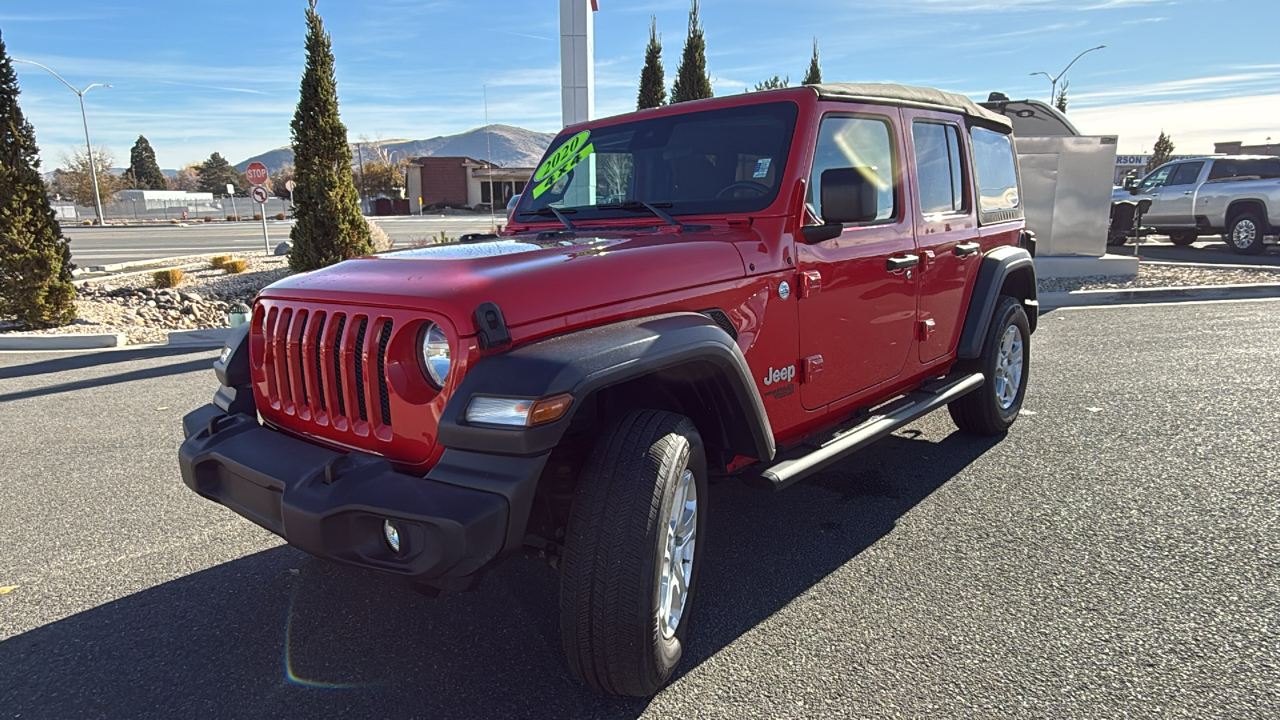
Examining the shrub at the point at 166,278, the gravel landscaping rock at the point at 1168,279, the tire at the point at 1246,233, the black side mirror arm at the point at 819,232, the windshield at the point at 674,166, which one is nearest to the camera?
the black side mirror arm at the point at 819,232

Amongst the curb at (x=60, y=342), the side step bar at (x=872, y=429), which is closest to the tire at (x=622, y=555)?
the side step bar at (x=872, y=429)

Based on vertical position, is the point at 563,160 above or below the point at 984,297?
above

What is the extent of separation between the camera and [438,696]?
2410 mm

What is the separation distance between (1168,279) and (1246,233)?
568 cm

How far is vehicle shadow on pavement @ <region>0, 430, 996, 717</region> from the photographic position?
7.84 feet

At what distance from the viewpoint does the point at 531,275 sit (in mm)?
2301

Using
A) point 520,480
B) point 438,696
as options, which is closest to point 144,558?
point 438,696

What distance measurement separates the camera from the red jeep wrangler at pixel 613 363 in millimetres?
2080

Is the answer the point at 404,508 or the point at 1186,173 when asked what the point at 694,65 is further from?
the point at 404,508

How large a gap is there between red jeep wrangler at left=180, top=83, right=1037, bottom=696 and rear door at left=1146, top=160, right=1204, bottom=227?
16.0m

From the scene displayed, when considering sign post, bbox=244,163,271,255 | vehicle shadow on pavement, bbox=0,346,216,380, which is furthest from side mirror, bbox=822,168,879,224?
sign post, bbox=244,163,271,255

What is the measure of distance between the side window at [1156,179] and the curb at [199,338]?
18.3 m

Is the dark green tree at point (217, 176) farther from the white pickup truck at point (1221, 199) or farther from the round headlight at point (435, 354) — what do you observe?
the round headlight at point (435, 354)

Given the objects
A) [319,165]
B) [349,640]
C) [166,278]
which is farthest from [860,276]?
[166,278]
